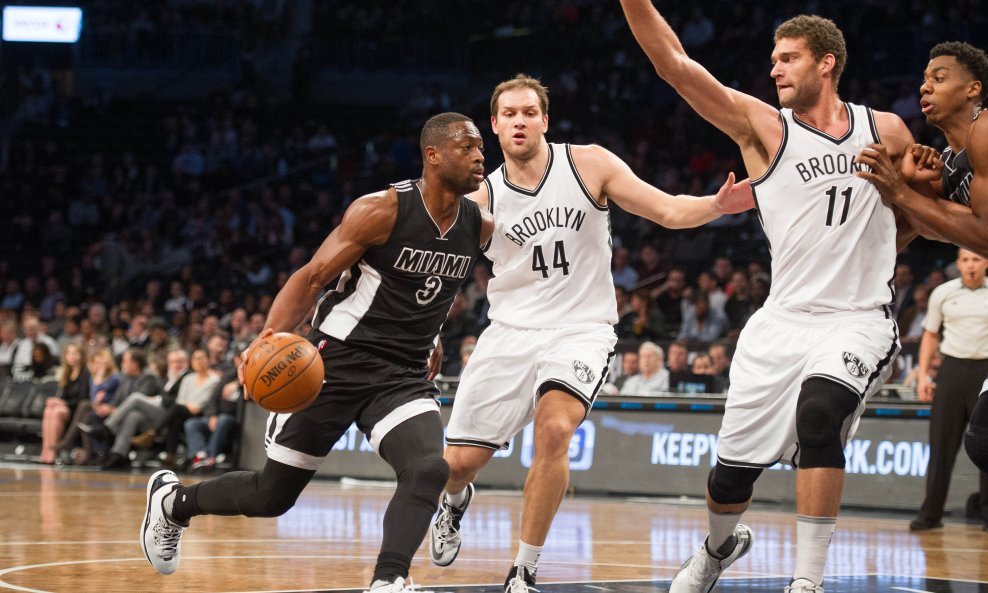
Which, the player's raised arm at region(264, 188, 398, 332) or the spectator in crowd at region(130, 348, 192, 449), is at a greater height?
the player's raised arm at region(264, 188, 398, 332)

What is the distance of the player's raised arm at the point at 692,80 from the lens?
570cm

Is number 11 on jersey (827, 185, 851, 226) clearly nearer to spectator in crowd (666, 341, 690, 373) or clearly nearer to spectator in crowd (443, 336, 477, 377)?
spectator in crowd (666, 341, 690, 373)

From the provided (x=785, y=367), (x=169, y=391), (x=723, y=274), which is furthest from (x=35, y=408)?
(x=785, y=367)

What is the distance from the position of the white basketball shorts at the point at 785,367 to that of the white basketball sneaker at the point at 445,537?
1982mm

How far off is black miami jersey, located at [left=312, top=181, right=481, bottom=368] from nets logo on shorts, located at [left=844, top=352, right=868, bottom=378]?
175 centimetres

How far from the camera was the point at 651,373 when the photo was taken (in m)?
13.1

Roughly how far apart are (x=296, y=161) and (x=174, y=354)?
1080 cm

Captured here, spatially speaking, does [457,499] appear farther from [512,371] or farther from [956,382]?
[956,382]

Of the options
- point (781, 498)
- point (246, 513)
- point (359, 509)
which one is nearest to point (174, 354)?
point (359, 509)

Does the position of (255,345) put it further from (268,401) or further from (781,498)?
(781,498)

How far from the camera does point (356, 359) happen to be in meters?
5.83

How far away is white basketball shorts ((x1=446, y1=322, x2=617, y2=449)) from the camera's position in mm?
6496

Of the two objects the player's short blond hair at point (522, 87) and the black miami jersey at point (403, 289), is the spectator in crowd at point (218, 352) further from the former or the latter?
the black miami jersey at point (403, 289)

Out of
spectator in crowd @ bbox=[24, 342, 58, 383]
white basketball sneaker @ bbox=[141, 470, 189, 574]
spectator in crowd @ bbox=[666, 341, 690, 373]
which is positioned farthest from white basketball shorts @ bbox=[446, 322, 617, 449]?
spectator in crowd @ bbox=[24, 342, 58, 383]
